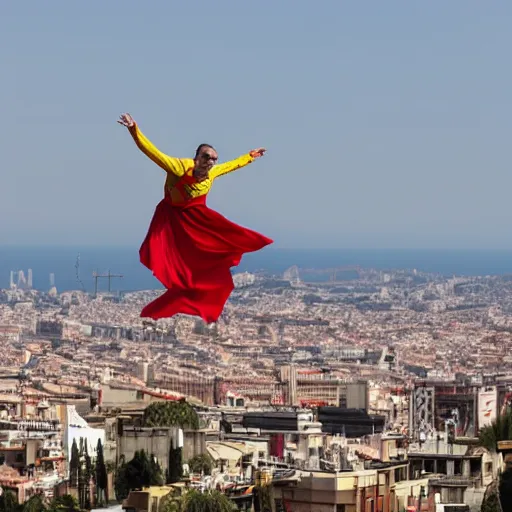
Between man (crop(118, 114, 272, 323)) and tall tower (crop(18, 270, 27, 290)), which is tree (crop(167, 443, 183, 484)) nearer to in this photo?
man (crop(118, 114, 272, 323))

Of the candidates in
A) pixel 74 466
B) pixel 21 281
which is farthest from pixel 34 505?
pixel 21 281

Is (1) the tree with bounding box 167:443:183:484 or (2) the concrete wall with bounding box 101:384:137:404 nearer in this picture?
(1) the tree with bounding box 167:443:183:484

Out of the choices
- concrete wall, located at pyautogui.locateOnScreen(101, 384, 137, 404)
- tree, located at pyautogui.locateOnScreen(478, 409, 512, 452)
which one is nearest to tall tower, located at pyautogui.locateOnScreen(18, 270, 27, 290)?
concrete wall, located at pyautogui.locateOnScreen(101, 384, 137, 404)

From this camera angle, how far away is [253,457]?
24.4m

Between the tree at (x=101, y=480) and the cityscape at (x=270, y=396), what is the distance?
0.04 m

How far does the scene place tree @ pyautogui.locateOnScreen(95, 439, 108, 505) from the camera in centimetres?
1902

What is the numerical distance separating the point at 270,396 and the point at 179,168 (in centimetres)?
4484

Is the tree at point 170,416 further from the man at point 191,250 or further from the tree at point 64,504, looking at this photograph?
the man at point 191,250

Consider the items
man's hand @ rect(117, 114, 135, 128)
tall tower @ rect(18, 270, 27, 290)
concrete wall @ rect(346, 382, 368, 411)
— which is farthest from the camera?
tall tower @ rect(18, 270, 27, 290)

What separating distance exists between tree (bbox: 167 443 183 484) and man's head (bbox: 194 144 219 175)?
5327 mm

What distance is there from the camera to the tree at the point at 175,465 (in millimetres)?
19159

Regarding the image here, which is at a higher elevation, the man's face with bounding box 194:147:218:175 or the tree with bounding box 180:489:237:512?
the man's face with bounding box 194:147:218:175

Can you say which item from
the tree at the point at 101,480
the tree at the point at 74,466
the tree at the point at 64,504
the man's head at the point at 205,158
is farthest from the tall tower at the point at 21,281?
the man's head at the point at 205,158

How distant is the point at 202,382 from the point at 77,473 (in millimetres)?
42786
